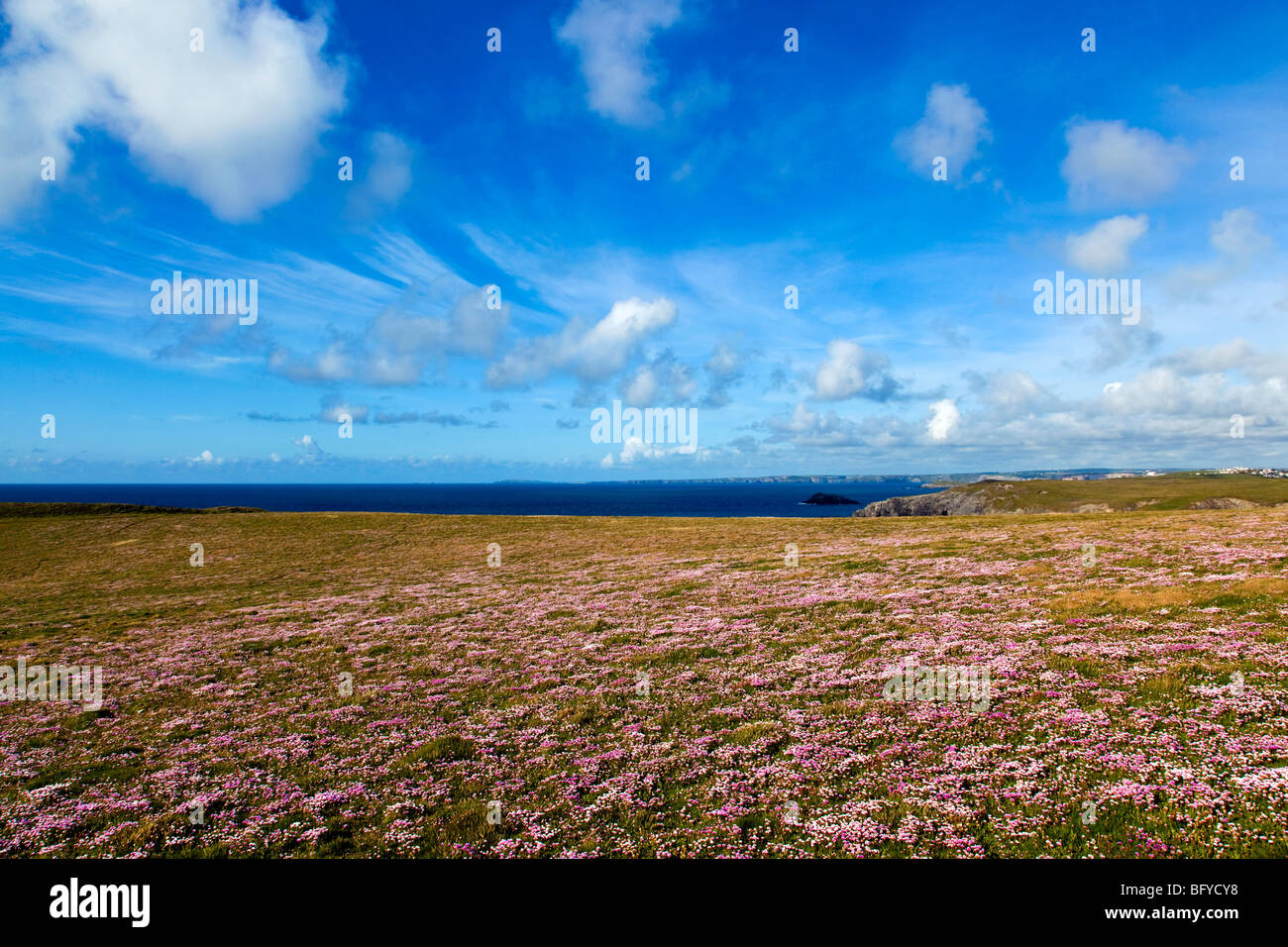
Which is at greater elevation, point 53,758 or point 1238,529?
point 1238,529

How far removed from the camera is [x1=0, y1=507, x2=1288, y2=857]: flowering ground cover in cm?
926

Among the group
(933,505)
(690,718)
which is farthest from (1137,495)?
(690,718)

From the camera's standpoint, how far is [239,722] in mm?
15453

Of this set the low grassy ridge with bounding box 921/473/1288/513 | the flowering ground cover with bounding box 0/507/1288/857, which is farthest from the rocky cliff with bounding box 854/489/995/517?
the flowering ground cover with bounding box 0/507/1288/857

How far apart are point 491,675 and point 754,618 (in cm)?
1090

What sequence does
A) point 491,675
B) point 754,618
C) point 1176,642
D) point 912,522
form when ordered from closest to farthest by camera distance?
point 1176,642, point 491,675, point 754,618, point 912,522

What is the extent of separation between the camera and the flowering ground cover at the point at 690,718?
364 inches

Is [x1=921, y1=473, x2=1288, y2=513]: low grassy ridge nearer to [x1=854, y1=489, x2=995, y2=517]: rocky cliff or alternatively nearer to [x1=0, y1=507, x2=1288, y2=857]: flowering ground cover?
[x1=854, y1=489, x2=995, y2=517]: rocky cliff

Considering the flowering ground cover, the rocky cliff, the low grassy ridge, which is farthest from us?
the rocky cliff

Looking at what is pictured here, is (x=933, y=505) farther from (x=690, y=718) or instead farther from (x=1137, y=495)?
(x=690, y=718)

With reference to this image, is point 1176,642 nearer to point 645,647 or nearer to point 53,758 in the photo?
point 645,647

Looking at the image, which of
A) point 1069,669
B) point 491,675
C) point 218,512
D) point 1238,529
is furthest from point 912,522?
point 218,512
